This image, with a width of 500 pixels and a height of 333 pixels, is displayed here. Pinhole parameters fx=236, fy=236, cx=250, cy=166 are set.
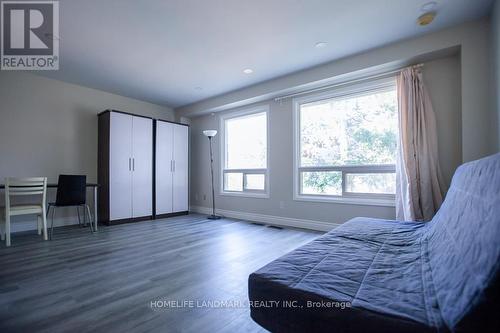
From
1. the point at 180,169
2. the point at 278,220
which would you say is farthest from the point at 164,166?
the point at 278,220

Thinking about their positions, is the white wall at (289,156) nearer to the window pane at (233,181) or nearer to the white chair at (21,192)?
the window pane at (233,181)

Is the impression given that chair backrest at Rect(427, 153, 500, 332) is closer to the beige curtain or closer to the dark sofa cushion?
the dark sofa cushion

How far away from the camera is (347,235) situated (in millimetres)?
1625

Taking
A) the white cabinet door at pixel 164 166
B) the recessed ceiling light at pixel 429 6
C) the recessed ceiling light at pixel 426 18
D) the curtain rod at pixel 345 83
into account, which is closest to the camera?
the recessed ceiling light at pixel 429 6

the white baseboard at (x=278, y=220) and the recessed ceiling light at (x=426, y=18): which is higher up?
the recessed ceiling light at (x=426, y=18)

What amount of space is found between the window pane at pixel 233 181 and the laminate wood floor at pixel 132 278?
145 cm

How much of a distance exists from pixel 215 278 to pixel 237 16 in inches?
99.5

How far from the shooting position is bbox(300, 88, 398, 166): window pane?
323 cm

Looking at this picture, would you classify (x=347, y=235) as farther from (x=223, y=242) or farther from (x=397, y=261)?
(x=223, y=242)

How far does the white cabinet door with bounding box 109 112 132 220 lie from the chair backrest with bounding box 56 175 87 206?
1.91 ft

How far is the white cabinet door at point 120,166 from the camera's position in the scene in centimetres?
423

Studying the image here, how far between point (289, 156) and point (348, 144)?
97 centimetres

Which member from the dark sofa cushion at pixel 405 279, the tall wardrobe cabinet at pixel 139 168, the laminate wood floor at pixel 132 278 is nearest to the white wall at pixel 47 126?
the tall wardrobe cabinet at pixel 139 168

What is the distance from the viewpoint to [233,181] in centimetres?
507
